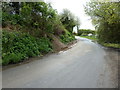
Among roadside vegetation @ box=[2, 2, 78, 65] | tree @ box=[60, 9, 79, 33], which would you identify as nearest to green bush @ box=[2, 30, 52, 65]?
roadside vegetation @ box=[2, 2, 78, 65]

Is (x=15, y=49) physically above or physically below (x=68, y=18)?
below

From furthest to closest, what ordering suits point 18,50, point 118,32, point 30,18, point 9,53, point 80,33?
point 80,33 → point 118,32 → point 30,18 → point 18,50 → point 9,53

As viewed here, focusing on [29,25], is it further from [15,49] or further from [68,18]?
[68,18]

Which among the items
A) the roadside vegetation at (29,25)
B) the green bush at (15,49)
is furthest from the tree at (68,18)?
the green bush at (15,49)

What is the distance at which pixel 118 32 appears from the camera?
1301cm

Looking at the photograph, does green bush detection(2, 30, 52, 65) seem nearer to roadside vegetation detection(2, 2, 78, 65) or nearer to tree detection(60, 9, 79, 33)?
roadside vegetation detection(2, 2, 78, 65)

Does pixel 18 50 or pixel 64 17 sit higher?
pixel 64 17

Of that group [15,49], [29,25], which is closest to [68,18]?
[29,25]

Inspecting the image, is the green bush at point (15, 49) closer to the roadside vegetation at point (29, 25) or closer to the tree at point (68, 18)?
the roadside vegetation at point (29, 25)

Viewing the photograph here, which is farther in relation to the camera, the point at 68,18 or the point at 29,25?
the point at 68,18

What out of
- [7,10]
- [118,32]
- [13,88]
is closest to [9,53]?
[13,88]

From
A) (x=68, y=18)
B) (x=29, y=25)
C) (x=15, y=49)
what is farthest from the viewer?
(x=68, y=18)

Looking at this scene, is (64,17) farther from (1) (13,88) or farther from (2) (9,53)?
(1) (13,88)

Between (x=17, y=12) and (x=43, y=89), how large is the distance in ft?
32.0
